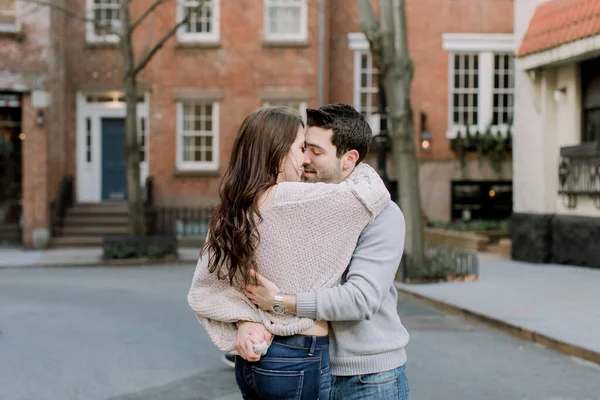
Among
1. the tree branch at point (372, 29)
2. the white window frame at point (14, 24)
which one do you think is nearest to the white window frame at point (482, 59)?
the tree branch at point (372, 29)

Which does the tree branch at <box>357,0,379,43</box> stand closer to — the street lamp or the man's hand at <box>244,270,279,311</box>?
the street lamp

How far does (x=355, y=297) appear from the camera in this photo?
2.56 meters

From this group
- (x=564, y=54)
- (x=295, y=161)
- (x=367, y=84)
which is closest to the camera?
(x=295, y=161)

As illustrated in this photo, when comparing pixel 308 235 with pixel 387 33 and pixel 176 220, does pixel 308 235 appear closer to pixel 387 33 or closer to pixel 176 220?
pixel 387 33

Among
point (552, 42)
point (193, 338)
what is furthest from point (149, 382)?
point (552, 42)

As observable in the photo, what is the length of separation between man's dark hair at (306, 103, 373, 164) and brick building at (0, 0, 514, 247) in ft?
64.1

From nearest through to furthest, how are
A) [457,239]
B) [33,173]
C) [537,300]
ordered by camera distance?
[537,300] < [457,239] < [33,173]

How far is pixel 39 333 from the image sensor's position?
916 cm

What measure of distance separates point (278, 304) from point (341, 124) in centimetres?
64

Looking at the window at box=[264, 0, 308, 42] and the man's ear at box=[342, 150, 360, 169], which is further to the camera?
the window at box=[264, 0, 308, 42]

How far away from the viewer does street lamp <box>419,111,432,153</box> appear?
2288 centimetres

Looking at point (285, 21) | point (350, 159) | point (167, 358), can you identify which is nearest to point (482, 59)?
point (285, 21)

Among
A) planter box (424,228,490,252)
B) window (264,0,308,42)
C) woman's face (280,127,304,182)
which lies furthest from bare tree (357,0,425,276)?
woman's face (280,127,304,182)

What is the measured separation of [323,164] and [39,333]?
723cm
